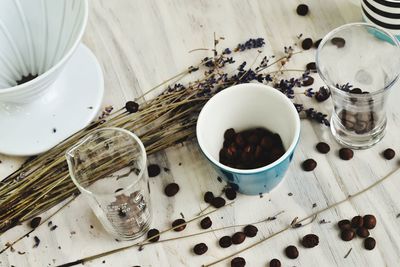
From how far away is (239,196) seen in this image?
4.17 ft

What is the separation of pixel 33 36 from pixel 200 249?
0.48m

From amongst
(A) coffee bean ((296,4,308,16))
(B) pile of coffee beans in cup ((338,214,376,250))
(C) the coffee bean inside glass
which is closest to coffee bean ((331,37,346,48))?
(C) the coffee bean inside glass

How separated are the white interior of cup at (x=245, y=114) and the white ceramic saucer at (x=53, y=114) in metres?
0.22

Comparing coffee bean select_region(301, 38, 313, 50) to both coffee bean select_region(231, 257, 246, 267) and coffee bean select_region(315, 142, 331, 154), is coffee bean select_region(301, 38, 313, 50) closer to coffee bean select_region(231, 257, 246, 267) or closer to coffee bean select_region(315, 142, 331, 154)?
coffee bean select_region(315, 142, 331, 154)

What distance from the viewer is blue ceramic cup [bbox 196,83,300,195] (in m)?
1.19

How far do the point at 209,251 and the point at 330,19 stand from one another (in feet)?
1.58

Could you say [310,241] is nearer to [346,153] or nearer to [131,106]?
[346,153]

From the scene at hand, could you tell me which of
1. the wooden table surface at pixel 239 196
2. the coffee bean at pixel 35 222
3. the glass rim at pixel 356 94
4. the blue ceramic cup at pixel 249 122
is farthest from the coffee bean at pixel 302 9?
the coffee bean at pixel 35 222

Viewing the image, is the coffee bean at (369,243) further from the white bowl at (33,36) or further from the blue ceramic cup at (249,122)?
A: the white bowl at (33,36)

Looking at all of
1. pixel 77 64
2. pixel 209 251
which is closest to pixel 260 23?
pixel 77 64

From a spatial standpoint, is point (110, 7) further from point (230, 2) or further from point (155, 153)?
point (155, 153)

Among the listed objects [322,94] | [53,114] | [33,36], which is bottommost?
[322,94]

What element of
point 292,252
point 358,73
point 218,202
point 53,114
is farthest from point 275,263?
point 53,114

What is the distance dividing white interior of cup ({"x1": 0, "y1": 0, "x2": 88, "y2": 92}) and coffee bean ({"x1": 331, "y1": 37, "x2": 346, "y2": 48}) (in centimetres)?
43
